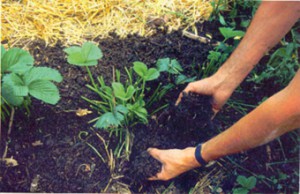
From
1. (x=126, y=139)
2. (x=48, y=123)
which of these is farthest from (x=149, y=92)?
(x=48, y=123)

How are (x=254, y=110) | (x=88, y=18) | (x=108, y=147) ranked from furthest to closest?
(x=88, y=18) < (x=108, y=147) < (x=254, y=110)

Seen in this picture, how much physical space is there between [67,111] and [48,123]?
0.21 feet

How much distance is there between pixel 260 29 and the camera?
1.22 metres

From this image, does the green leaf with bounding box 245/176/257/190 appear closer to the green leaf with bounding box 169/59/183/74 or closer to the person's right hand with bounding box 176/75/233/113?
the person's right hand with bounding box 176/75/233/113

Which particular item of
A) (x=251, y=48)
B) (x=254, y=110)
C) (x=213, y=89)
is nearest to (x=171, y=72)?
(x=213, y=89)

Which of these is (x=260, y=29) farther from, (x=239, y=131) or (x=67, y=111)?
(x=67, y=111)

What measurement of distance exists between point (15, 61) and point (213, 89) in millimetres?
562

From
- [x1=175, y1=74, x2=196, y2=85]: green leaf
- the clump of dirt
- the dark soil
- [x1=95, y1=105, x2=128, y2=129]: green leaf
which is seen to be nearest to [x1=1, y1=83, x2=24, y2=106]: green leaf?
the dark soil

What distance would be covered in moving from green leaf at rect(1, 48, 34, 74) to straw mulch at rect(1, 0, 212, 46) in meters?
0.25

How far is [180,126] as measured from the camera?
52.2 inches

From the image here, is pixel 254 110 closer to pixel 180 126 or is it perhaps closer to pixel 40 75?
pixel 180 126

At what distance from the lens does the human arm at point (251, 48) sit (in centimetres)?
118

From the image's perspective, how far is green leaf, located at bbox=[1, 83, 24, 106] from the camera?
3.82 feet

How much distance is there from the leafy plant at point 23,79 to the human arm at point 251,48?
403 millimetres
